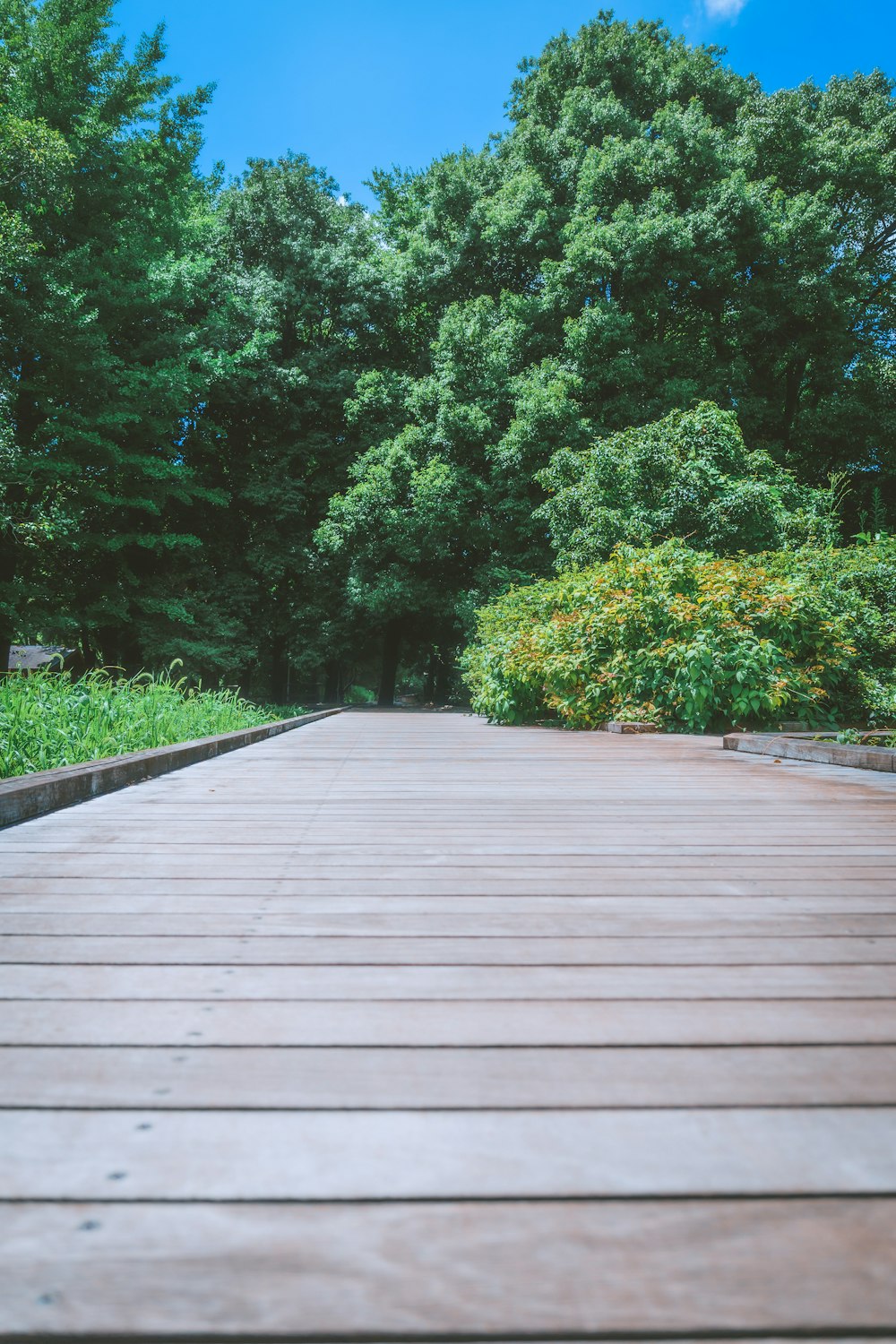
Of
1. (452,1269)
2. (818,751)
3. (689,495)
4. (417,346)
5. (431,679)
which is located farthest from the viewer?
(431,679)

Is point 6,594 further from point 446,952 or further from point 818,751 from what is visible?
point 446,952

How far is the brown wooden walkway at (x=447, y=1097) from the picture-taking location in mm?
747

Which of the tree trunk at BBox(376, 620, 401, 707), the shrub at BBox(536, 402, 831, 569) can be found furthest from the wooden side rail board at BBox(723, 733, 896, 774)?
the tree trunk at BBox(376, 620, 401, 707)

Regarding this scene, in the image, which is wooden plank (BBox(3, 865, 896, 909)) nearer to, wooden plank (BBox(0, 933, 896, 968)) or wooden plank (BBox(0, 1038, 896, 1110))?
wooden plank (BBox(0, 933, 896, 968))

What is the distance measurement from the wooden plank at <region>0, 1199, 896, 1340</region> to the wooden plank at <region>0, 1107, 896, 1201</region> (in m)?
0.03

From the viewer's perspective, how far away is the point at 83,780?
3379mm

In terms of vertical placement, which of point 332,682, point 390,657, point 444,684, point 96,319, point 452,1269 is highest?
point 96,319

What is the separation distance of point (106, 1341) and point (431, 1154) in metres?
0.37

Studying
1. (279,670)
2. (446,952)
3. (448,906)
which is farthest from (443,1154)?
(279,670)

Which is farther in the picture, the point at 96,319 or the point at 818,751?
the point at 96,319

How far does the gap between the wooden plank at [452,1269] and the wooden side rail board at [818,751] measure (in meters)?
3.89

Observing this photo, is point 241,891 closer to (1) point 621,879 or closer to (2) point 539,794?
(1) point 621,879

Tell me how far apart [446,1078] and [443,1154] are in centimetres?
17

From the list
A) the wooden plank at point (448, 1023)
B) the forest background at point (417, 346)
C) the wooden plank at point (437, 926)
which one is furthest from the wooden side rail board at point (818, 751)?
the forest background at point (417, 346)
